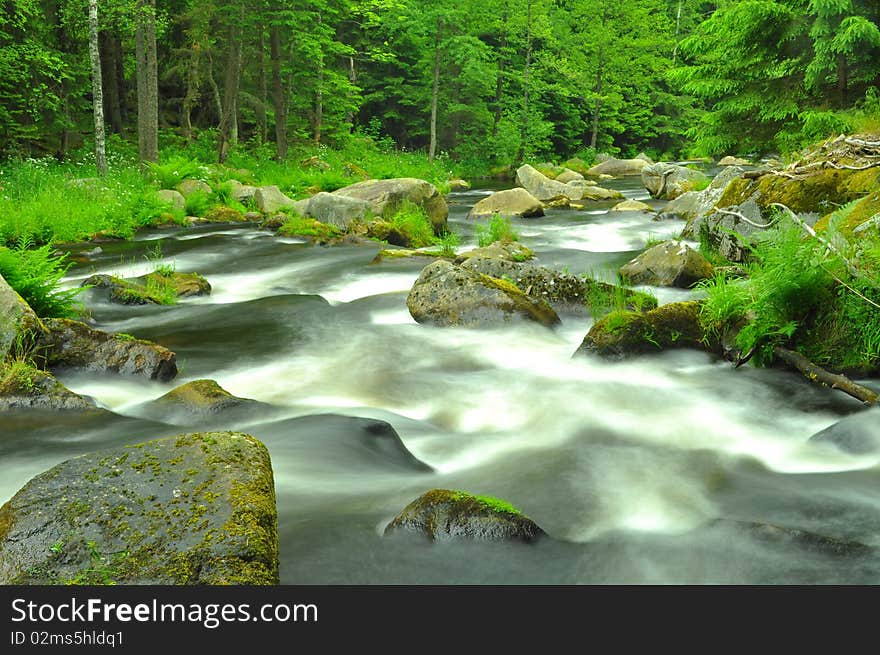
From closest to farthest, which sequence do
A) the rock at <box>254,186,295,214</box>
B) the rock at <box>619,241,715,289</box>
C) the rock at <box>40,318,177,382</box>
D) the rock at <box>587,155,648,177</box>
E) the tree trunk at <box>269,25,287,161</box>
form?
the rock at <box>40,318,177,382</box> → the rock at <box>619,241,715,289</box> → the rock at <box>254,186,295,214</box> → the tree trunk at <box>269,25,287,161</box> → the rock at <box>587,155,648,177</box>

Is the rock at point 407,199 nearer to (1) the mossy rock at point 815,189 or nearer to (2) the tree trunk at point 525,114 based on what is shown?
(1) the mossy rock at point 815,189

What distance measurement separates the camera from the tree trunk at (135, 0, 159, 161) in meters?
20.3

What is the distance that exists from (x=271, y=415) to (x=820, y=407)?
4.51 meters

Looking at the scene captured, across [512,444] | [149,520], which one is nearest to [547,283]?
[512,444]

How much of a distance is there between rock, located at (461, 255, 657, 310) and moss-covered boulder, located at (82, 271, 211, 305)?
4159 mm

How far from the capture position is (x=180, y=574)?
2.81 meters

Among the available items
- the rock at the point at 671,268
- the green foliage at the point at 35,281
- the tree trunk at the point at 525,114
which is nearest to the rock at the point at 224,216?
the green foliage at the point at 35,281

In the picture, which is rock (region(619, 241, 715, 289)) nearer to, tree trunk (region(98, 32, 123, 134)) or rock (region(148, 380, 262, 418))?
rock (region(148, 380, 262, 418))

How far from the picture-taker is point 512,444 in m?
5.76

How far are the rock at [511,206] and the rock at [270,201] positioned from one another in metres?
5.03

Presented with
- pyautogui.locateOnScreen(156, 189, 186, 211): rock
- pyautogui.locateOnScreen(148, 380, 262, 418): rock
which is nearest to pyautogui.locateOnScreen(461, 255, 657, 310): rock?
pyautogui.locateOnScreen(148, 380, 262, 418): rock

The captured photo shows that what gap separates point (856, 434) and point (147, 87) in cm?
2072

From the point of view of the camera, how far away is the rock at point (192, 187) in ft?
64.7
